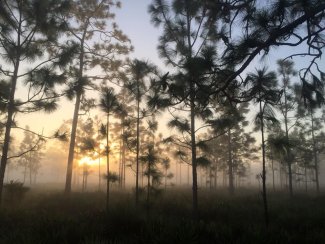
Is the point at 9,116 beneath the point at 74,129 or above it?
beneath

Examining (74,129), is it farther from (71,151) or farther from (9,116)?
(9,116)

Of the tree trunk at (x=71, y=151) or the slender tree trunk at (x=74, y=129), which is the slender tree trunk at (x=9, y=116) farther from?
the slender tree trunk at (x=74, y=129)

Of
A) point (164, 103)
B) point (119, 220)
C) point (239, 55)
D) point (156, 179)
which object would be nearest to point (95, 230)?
point (119, 220)

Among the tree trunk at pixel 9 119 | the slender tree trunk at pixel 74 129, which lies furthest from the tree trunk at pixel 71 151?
the tree trunk at pixel 9 119

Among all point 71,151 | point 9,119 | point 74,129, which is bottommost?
point 71,151

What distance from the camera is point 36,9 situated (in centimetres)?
864

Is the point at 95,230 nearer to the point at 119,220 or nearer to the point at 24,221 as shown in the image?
the point at 119,220

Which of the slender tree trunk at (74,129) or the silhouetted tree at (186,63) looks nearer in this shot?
the silhouetted tree at (186,63)

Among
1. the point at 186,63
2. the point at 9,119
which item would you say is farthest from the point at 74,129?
the point at 186,63

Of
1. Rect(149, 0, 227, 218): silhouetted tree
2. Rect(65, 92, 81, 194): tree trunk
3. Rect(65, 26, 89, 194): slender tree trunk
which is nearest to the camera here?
Rect(149, 0, 227, 218): silhouetted tree

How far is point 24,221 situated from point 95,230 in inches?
169

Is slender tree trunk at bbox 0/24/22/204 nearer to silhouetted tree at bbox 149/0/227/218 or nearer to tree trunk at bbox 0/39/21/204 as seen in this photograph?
tree trunk at bbox 0/39/21/204

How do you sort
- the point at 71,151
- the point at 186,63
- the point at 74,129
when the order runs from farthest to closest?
the point at 74,129 < the point at 71,151 < the point at 186,63

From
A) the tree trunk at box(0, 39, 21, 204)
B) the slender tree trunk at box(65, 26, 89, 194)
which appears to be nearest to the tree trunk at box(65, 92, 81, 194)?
the slender tree trunk at box(65, 26, 89, 194)
